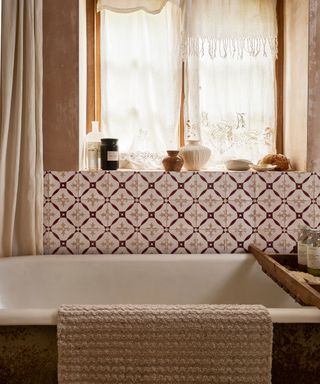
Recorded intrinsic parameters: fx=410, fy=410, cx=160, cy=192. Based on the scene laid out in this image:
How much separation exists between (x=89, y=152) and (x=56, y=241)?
1.85 feet

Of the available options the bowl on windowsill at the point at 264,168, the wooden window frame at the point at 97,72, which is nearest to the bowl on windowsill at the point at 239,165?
the bowl on windowsill at the point at 264,168

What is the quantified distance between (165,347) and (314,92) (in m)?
1.75

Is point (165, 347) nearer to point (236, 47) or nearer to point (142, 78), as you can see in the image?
point (142, 78)

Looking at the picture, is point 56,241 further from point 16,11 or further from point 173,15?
point 173,15

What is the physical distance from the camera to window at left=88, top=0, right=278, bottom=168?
8.80 ft

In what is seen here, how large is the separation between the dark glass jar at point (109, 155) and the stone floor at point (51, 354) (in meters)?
1.24

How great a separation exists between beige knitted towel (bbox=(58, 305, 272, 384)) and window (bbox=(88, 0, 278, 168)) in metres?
1.48

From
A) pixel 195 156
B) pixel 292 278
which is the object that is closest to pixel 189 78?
pixel 195 156

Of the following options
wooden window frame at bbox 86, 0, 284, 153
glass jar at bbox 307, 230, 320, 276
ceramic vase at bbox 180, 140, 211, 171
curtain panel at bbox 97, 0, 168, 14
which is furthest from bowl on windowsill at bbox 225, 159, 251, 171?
curtain panel at bbox 97, 0, 168, 14

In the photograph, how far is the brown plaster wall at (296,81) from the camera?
241 centimetres

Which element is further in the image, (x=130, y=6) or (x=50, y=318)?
(x=130, y=6)

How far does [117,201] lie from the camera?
2.35 meters

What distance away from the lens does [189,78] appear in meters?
2.70

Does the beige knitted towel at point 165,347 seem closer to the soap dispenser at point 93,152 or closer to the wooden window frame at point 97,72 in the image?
the soap dispenser at point 93,152
